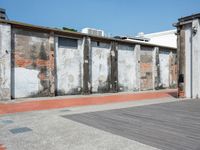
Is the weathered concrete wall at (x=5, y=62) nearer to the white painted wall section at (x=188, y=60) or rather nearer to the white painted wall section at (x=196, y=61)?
the white painted wall section at (x=188, y=60)

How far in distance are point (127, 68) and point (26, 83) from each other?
947 cm

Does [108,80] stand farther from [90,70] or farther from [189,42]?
[189,42]

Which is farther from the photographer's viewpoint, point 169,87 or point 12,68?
point 169,87

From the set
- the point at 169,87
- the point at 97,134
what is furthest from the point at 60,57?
the point at 169,87

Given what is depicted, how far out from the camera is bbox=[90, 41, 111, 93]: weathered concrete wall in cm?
1892

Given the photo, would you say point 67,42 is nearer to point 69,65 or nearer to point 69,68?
point 69,65

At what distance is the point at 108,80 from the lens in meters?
19.8

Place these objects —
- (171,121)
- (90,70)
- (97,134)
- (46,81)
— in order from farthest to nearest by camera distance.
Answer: (90,70) → (46,81) → (171,121) → (97,134)

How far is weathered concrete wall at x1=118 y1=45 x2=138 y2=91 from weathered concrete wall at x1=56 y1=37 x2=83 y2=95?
4.15 meters

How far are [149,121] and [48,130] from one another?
126 inches

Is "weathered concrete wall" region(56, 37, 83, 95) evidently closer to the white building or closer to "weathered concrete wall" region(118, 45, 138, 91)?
"weathered concrete wall" region(118, 45, 138, 91)

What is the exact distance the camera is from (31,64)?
610 inches

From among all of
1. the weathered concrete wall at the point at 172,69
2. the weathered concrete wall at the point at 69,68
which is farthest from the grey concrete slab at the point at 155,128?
the weathered concrete wall at the point at 172,69

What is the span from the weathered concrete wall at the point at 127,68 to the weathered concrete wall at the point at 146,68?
0.90m
